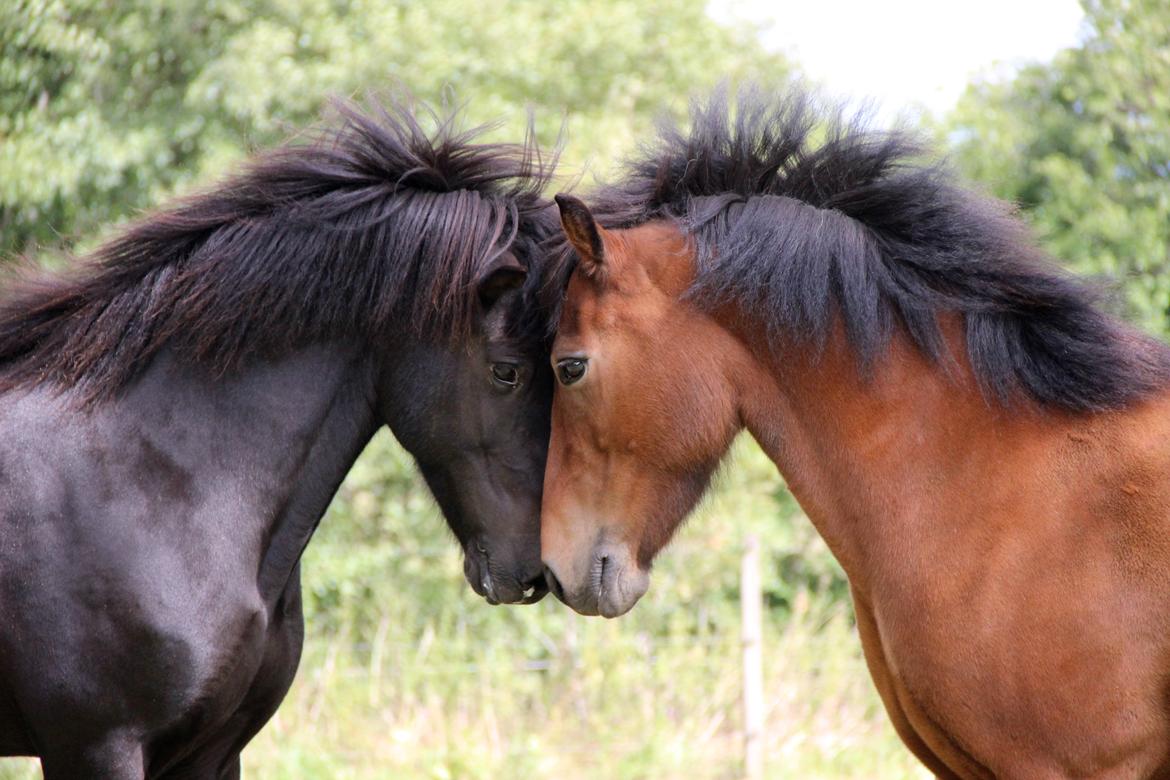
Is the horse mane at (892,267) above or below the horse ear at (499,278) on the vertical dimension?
above

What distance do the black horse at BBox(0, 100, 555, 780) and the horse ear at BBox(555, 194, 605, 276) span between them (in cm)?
27

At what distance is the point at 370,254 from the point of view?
10.8ft

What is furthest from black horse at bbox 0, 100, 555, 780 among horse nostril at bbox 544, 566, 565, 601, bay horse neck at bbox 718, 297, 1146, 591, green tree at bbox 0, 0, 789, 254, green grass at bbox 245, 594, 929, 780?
green tree at bbox 0, 0, 789, 254

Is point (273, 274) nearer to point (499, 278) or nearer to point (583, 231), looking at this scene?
point (499, 278)

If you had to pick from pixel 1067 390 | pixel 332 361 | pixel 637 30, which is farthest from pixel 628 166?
pixel 637 30

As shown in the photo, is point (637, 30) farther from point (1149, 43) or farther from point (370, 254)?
point (370, 254)

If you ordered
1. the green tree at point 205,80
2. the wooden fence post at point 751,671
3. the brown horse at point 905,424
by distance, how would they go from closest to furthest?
the brown horse at point 905,424
the wooden fence post at point 751,671
the green tree at point 205,80

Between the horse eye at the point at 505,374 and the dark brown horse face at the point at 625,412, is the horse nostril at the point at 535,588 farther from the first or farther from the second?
the horse eye at the point at 505,374

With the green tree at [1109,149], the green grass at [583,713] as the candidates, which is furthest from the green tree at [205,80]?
the green grass at [583,713]

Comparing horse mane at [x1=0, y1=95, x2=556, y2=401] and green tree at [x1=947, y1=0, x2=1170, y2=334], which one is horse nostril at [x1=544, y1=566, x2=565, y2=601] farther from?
green tree at [x1=947, y1=0, x2=1170, y2=334]

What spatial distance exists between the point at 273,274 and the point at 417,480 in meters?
3.27

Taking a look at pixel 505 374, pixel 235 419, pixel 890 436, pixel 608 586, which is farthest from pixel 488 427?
pixel 890 436

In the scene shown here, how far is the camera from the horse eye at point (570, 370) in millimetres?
3113

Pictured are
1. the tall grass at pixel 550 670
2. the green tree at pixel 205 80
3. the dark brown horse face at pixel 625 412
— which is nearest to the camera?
the dark brown horse face at pixel 625 412
